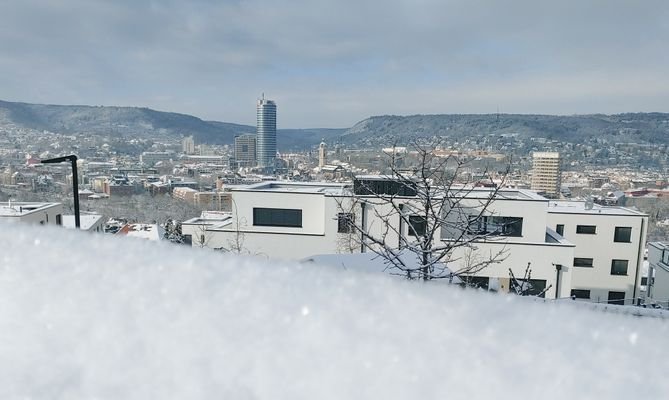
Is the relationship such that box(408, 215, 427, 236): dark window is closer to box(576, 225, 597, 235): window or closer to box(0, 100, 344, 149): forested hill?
box(576, 225, 597, 235): window

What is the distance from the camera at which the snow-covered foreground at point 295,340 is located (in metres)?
0.60

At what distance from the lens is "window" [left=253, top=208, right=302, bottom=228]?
51.7 ft

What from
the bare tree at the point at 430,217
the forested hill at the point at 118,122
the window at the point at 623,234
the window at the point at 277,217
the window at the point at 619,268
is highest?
the forested hill at the point at 118,122

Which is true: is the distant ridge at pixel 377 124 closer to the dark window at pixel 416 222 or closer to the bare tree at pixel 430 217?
the dark window at pixel 416 222

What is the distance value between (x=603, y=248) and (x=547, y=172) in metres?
15.9

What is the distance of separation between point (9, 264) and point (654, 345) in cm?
113

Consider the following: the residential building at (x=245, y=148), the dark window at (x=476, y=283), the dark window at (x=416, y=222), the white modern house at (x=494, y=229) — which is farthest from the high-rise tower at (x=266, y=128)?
the dark window at (x=476, y=283)

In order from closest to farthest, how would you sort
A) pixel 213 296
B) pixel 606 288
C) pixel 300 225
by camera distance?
pixel 213 296 < pixel 300 225 < pixel 606 288

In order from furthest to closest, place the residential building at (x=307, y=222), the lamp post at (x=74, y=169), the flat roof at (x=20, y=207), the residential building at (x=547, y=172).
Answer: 1. the residential building at (x=547, y=172)
2. the residential building at (x=307, y=222)
3. the flat roof at (x=20, y=207)
4. the lamp post at (x=74, y=169)

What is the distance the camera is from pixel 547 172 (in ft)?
105

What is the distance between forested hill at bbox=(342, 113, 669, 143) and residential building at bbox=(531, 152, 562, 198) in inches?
720

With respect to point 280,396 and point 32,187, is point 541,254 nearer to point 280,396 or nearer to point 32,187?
point 280,396

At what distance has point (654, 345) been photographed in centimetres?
64

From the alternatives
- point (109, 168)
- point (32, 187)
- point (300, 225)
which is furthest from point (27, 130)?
point (300, 225)
